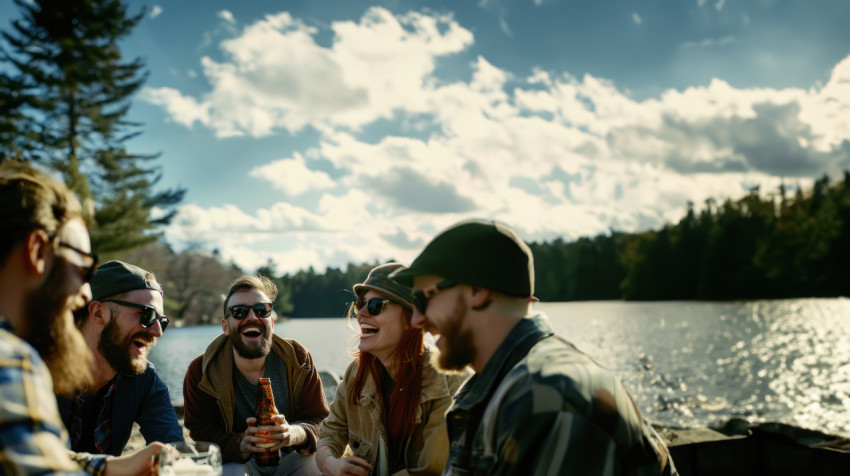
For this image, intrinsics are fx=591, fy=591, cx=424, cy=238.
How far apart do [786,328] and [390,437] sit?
50535 mm

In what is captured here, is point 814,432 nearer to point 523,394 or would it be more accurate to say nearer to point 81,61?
point 523,394

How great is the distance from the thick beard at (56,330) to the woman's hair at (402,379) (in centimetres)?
192

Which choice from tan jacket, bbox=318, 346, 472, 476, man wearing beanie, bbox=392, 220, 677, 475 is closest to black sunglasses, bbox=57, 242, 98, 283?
man wearing beanie, bbox=392, 220, 677, 475

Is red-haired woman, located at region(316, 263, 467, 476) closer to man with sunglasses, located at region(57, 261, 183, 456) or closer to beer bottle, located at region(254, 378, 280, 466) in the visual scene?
beer bottle, located at region(254, 378, 280, 466)

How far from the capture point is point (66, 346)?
72.6 inches

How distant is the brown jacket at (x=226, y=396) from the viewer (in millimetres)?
4254

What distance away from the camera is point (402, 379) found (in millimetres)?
3605

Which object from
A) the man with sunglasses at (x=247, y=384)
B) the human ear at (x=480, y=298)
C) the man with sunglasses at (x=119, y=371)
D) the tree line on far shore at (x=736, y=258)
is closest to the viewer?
the human ear at (x=480, y=298)

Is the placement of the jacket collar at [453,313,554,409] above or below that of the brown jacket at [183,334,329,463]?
above

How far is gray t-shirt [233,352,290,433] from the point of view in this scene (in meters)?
4.41

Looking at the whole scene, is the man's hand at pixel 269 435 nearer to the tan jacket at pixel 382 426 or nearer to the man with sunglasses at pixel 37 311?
the tan jacket at pixel 382 426

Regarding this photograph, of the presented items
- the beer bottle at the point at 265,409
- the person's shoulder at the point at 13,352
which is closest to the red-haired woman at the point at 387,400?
the beer bottle at the point at 265,409

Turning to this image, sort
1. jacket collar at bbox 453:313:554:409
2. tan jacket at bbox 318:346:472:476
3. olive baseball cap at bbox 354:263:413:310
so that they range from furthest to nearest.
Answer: olive baseball cap at bbox 354:263:413:310, tan jacket at bbox 318:346:472:476, jacket collar at bbox 453:313:554:409

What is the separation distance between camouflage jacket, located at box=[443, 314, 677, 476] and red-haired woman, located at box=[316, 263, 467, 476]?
1563mm
